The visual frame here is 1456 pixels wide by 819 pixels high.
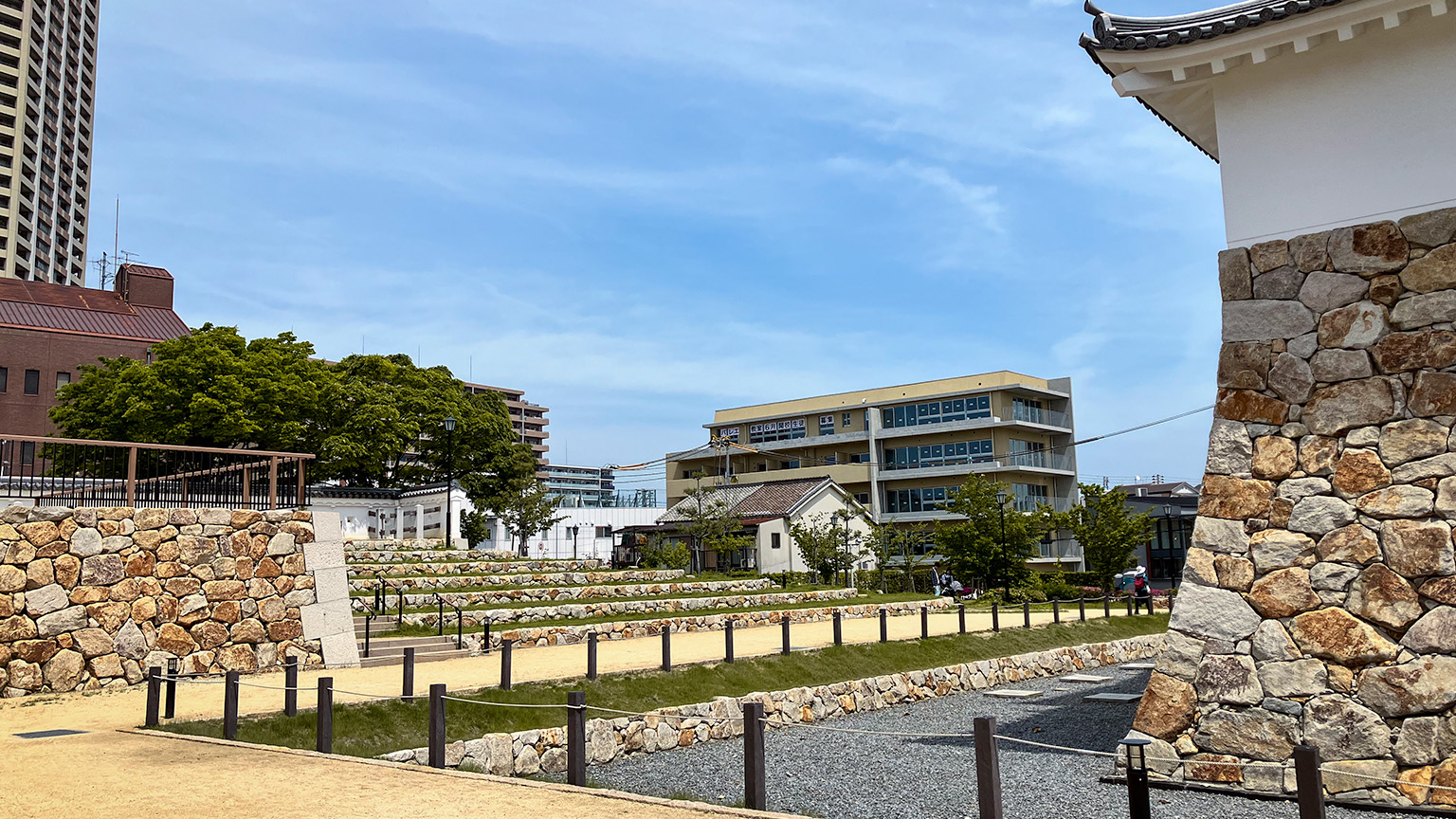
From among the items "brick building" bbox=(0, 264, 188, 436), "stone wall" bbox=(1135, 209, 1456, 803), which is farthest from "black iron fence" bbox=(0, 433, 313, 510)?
"brick building" bbox=(0, 264, 188, 436)

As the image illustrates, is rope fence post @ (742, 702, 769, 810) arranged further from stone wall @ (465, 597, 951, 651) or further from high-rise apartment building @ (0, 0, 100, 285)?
high-rise apartment building @ (0, 0, 100, 285)

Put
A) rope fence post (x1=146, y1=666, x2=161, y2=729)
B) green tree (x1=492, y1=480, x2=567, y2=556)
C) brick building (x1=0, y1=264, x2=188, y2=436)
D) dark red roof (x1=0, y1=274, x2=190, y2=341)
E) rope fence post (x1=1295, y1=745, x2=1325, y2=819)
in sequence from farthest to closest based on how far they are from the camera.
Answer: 1. dark red roof (x1=0, y1=274, x2=190, y2=341)
2. brick building (x1=0, y1=264, x2=188, y2=436)
3. green tree (x1=492, y1=480, x2=567, y2=556)
4. rope fence post (x1=146, y1=666, x2=161, y2=729)
5. rope fence post (x1=1295, y1=745, x2=1325, y2=819)

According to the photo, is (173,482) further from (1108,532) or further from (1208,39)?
(1108,532)

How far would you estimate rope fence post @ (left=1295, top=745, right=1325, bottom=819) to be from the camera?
20.4ft

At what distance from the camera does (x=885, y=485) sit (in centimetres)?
6562

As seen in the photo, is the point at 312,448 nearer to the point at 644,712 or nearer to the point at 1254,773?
the point at 644,712

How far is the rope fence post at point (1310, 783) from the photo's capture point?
20.4 feet

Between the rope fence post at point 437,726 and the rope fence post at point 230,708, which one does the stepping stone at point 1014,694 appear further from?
the rope fence post at point 230,708

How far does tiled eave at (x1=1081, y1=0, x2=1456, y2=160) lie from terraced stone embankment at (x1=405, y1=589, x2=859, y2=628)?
16293 mm

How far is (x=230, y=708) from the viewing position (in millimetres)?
11461

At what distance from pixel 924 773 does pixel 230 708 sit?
8.32 metres

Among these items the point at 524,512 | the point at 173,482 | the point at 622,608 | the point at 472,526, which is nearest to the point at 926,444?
the point at 524,512

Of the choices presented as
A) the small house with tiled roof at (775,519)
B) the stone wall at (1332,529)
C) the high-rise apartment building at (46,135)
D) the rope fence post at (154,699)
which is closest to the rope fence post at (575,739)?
the stone wall at (1332,529)

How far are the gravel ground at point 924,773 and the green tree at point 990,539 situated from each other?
1997cm
